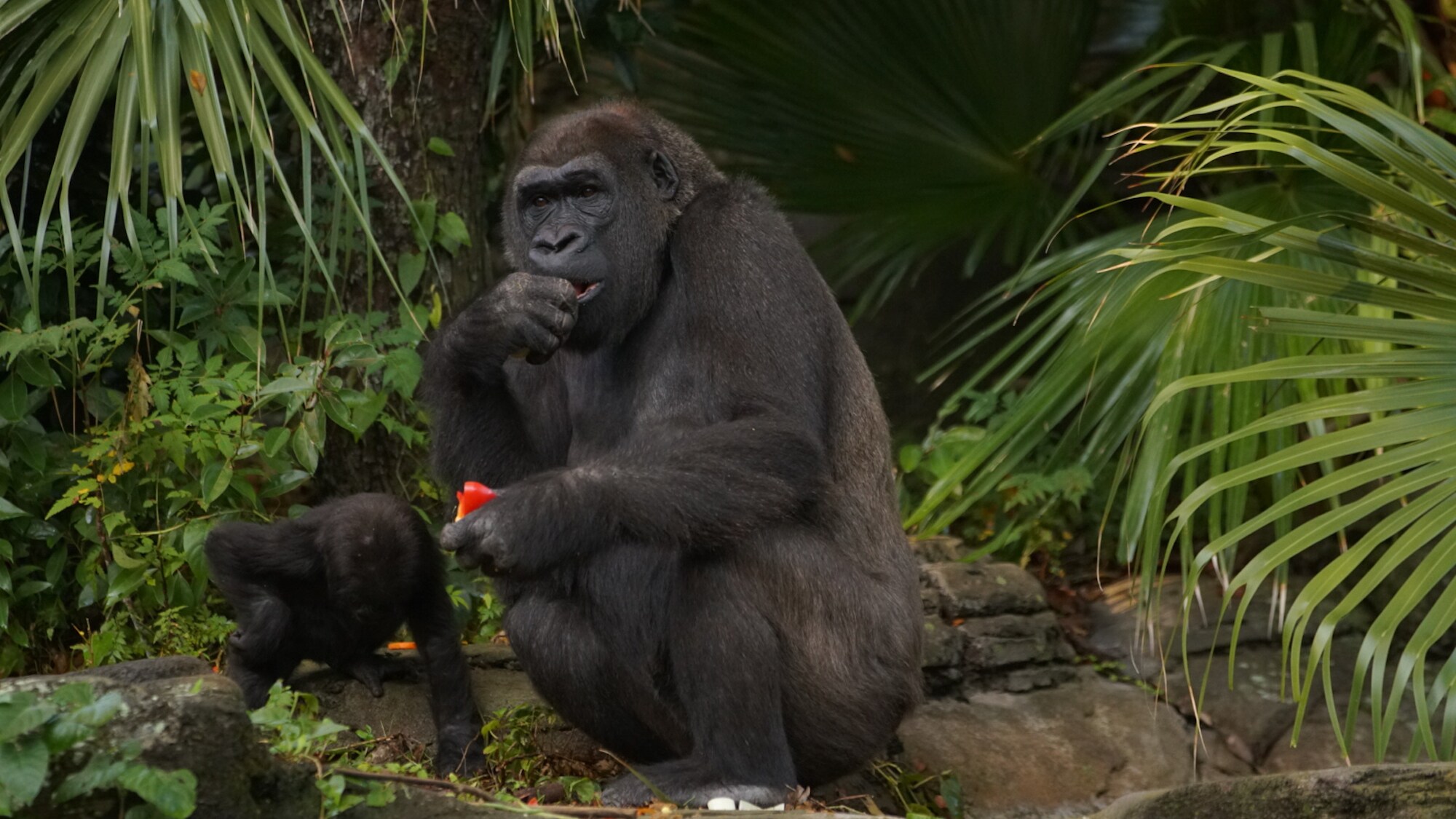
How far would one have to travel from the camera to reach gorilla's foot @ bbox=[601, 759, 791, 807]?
11.9 ft

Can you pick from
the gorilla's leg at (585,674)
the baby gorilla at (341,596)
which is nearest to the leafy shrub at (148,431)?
the baby gorilla at (341,596)

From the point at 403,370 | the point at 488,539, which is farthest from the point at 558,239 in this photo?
the point at 403,370

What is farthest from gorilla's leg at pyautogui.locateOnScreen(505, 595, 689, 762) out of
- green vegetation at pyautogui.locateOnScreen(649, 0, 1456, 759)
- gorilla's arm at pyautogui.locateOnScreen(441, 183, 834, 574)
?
green vegetation at pyautogui.locateOnScreen(649, 0, 1456, 759)

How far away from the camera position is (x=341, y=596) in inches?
167

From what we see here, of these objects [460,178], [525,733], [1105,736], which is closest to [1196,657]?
[1105,736]

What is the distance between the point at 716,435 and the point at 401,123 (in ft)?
→ 7.31

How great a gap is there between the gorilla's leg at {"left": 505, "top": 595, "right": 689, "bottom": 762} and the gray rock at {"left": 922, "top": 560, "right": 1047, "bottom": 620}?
186 cm

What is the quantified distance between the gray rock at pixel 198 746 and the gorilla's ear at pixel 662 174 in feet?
6.72

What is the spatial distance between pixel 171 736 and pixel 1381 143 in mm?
2756

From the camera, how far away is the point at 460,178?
554cm

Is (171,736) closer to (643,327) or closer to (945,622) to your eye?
(643,327)

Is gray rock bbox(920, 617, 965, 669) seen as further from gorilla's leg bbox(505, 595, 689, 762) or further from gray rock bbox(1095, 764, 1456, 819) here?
gray rock bbox(1095, 764, 1456, 819)

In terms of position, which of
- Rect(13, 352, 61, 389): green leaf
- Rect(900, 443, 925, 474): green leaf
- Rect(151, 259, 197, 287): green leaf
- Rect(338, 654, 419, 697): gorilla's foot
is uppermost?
Rect(151, 259, 197, 287): green leaf

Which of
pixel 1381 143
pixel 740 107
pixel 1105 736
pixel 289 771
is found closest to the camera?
pixel 289 771
